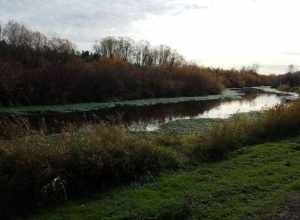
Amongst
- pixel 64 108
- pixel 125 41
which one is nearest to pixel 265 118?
pixel 64 108

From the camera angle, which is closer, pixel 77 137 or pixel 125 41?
pixel 77 137

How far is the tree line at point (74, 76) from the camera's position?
108 feet

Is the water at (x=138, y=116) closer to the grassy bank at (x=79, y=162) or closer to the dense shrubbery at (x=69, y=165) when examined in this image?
the grassy bank at (x=79, y=162)

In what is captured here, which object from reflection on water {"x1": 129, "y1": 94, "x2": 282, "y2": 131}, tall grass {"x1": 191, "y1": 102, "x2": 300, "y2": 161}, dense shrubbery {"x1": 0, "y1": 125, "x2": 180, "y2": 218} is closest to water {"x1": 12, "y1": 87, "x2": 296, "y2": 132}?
reflection on water {"x1": 129, "y1": 94, "x2": 282, "y2": 131}

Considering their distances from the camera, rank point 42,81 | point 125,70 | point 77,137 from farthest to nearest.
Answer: point 125,70
point 42,81
point 77,137

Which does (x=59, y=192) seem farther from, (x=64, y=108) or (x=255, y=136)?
(x=64, y=108)

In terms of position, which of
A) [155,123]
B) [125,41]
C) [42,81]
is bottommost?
[155,123]

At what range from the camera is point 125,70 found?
45.9 m

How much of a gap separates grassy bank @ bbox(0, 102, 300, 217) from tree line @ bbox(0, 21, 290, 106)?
24567mm

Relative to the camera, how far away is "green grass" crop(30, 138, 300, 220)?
5629 mm

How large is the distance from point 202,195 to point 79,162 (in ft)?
8.68

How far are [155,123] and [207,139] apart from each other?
1240cm

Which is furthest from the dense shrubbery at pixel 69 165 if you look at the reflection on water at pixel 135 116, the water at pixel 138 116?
the reflection on water at pixel 135 116

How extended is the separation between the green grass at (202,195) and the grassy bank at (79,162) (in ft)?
1.44
